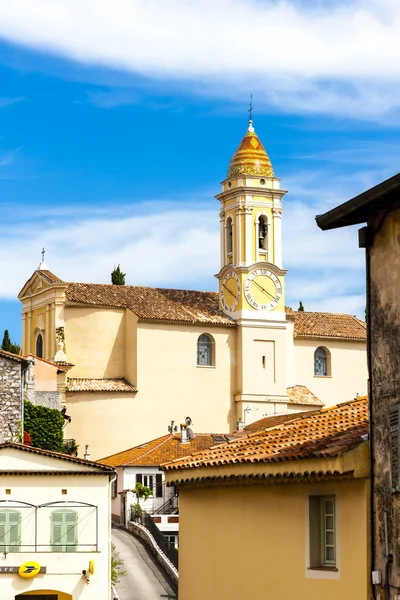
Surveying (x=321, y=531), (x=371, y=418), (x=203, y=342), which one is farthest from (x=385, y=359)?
(x=203, y=342)

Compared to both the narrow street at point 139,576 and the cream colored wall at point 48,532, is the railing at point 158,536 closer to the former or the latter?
the narrow street at point 139,576

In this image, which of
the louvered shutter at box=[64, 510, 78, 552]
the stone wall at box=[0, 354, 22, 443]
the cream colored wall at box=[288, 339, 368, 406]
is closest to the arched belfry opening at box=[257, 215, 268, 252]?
the cream colored wall at box=[288, 339, 368, 406]

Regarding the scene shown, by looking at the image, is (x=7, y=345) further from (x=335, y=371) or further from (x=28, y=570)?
(x=28, y=570)

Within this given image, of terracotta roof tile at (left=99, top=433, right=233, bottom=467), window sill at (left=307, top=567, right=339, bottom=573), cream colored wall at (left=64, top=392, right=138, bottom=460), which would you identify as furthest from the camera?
cream colored wall at (left=64, top=392, right=138, bottom=460)

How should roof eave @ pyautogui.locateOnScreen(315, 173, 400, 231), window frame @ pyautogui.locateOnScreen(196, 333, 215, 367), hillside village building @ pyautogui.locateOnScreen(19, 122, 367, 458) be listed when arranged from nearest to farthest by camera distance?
1. roof eave @ pyautogui.locateOnScreen(315, 173, 400, 231)
2. hillside village building @ pyautogui.locateOnScreen(19, 122, 367, 458)
3. window frame @ pyautogui.locateOnScreen(196, 333, 215, 367)

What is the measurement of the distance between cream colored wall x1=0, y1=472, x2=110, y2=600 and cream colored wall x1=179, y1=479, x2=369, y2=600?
1884cm

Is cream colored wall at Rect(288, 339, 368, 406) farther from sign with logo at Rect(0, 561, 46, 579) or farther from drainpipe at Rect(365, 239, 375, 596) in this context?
drainpipe at Rect(365, 239, 375, 596)

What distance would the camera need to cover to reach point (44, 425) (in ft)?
194

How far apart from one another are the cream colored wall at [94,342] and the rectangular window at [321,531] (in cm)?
Answer: 6131

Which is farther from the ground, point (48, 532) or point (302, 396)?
point (302, 396)

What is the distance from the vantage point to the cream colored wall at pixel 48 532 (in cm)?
3653

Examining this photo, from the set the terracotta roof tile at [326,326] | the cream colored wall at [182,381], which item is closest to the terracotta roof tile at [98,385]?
the cream colored wall at [182,381]

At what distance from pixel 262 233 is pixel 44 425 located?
26883 millimetres

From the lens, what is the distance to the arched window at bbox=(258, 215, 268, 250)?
80938 mm
